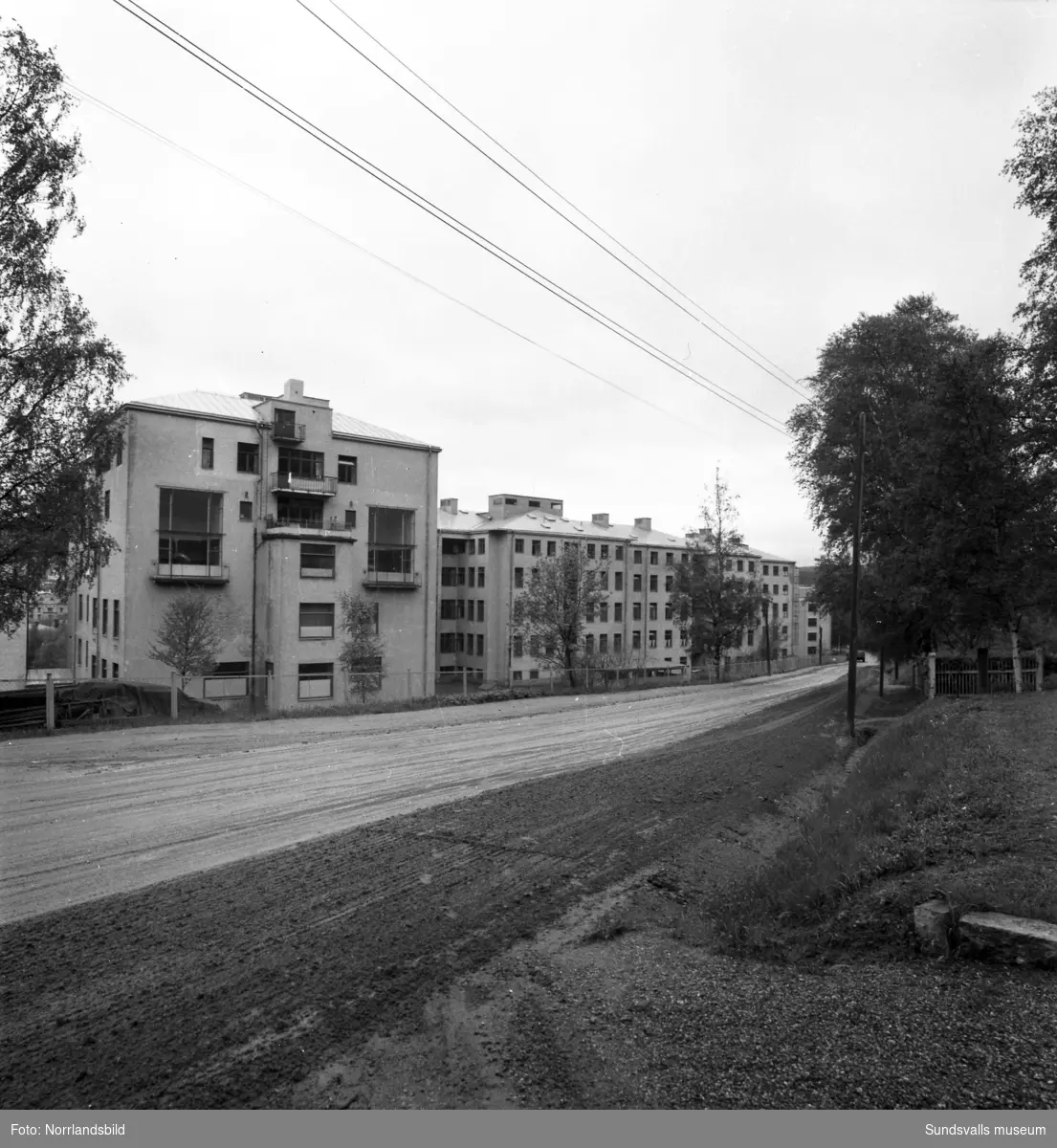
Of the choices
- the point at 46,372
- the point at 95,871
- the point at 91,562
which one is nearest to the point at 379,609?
the point at 91,562

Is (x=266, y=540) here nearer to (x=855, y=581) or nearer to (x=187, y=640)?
(x=187, y=640)

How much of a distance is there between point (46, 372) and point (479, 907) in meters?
17.2

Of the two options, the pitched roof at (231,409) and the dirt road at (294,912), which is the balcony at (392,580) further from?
the dirt road at (294,912)

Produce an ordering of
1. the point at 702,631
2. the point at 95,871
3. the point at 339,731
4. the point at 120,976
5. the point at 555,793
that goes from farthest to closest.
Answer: the point at 702,631, the point at 339,731, the point at 555,793, the point at 95,871, the point at 120,976

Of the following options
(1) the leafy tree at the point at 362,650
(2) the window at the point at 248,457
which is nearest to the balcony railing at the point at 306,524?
(2) the window at the point at 248,457

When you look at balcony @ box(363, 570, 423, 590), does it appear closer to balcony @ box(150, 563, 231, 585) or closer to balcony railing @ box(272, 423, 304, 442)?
balcony @ box(150, 563, 231, 585)

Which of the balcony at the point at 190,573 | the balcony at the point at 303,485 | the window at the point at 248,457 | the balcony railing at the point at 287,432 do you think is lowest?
the balcony at the point at 190,573

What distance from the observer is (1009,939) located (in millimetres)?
5773

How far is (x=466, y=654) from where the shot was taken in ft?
224

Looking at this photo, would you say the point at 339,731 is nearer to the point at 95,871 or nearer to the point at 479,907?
the point at 95,871

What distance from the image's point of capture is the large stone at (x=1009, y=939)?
564 centimetres

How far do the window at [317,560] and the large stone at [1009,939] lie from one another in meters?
39.6

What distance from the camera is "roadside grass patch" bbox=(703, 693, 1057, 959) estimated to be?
6703 millimetres

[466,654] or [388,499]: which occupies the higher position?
[388,499]
